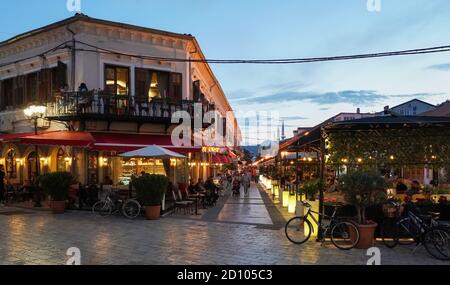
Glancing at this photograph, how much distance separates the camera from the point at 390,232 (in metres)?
9.41

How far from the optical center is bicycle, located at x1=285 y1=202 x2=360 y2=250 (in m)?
9.17

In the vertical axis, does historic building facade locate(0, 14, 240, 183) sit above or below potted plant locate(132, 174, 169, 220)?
above

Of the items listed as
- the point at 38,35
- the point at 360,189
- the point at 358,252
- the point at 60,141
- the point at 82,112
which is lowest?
the point at 358,252

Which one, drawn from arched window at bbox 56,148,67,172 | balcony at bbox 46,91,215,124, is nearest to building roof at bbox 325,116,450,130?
balcony at bbox 46,91,215,124

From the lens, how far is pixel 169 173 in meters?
20.9

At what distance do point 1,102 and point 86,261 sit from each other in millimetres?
18026

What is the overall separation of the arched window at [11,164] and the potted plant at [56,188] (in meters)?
8.01

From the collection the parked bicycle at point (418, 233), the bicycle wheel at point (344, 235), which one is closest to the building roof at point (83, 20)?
the bicycle wheel at point (344, 235)

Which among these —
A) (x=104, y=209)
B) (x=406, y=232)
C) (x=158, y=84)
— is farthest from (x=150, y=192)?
(x=158, y=84)

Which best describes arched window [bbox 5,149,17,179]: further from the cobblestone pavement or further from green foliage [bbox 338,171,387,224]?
green foliage [bbox 338,171,387,224]

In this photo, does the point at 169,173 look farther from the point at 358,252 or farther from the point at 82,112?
the point at 358,252

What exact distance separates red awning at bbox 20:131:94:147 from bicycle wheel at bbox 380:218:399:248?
38.0 ft
